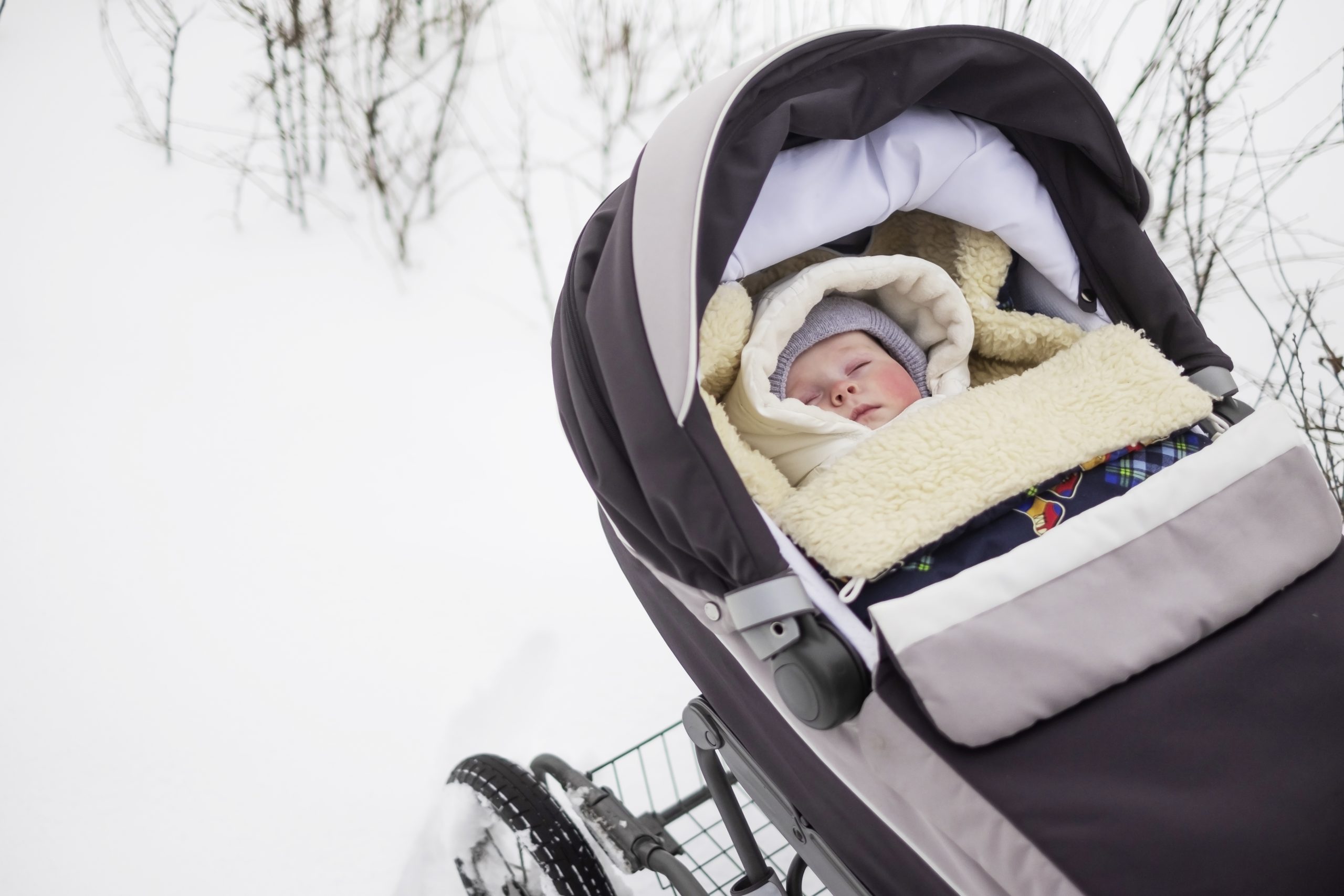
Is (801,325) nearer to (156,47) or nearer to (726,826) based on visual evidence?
(726,826)

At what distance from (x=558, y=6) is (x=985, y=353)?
92.4 inches

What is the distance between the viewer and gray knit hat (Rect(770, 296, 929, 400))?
1.20m

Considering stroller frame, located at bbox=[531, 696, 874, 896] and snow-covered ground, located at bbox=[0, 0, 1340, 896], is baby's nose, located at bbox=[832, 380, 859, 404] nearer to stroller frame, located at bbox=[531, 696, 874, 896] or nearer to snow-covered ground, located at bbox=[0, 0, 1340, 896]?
stroller frame, located at bbox=[531, 696, 874, 896]

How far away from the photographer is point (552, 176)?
2738mm

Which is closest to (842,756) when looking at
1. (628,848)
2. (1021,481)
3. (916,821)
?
(916,821)

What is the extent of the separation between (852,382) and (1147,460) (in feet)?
1.23

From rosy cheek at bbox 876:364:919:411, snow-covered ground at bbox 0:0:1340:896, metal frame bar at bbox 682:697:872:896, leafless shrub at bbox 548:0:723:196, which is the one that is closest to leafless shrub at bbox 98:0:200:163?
snow-covered ground at bbox 0:0:1340:896

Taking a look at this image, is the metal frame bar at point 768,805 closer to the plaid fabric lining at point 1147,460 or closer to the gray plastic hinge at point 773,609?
the gray plastic hinge at point 773,609

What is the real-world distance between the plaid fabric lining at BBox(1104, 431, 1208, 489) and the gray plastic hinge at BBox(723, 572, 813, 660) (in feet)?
1.42

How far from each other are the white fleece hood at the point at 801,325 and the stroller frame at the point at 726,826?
0.34 m

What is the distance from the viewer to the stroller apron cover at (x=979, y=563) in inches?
27.8

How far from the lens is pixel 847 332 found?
1.23 m

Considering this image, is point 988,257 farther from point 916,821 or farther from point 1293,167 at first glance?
point 1293,167

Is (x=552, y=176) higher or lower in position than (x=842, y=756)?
higher
